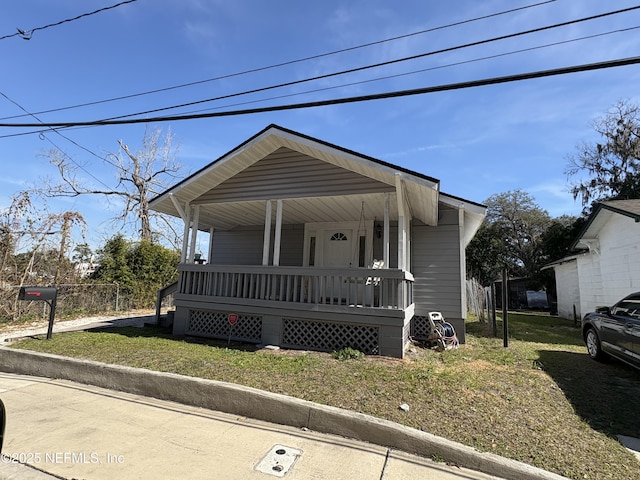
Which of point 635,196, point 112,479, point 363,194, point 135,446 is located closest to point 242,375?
point 135,446

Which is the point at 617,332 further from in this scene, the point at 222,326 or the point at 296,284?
the point at 222,326

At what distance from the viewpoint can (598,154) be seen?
2436cm

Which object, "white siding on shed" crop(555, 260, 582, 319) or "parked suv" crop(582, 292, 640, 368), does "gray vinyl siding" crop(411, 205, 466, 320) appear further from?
"white siding on shed" crop(555, 260, 582, 319)

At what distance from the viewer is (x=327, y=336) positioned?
23.2 feet

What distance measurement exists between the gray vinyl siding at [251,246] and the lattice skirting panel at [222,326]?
3483 mm

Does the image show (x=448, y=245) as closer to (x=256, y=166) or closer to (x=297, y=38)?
(x=256, y=166)

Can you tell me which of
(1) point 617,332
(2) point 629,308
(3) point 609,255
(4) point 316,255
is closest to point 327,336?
(4) point 316,255

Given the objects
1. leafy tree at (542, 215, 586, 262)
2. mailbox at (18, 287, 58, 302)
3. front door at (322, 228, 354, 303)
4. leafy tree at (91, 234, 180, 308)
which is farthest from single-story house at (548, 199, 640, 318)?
leafy tree at (91, 234, 180, 308)

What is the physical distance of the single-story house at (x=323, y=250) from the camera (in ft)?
22.4

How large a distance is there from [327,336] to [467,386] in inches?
123

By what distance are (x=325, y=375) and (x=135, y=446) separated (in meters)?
2.66

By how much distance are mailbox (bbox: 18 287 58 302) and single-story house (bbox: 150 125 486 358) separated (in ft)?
8.64

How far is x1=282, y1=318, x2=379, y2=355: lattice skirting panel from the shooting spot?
673 centimetres

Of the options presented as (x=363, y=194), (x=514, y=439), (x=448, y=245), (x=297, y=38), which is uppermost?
(x=297, y=38)
